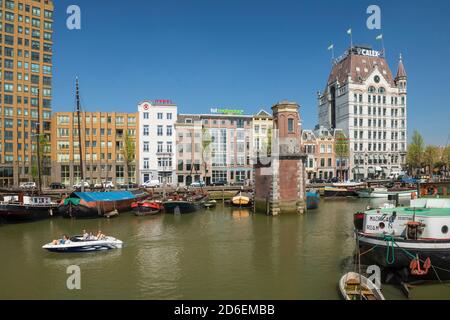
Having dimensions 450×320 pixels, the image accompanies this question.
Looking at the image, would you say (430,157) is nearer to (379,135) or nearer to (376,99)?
(379,135)

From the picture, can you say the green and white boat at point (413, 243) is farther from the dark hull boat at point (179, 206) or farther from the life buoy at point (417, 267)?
the dark hull boat at point (179, 206)

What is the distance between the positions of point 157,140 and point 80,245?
6581 cm

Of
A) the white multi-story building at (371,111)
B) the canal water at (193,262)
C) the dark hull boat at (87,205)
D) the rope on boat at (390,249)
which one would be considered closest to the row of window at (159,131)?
the dark hull boat at (87,205)

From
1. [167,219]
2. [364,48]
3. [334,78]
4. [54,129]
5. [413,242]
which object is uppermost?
[364,48]

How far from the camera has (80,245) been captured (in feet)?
96.0

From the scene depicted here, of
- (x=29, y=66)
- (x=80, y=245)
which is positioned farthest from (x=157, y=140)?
(x=80, y=245)

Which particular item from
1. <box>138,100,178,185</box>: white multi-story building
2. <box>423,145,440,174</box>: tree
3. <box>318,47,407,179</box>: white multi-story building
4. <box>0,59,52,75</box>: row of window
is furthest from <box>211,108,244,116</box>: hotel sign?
<box>423,145,440,174</box>: tree

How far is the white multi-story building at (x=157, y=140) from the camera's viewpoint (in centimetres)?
9319

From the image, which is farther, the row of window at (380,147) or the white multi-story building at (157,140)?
the row of window at (380,147)

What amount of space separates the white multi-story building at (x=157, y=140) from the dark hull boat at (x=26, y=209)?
42212 millimetres
